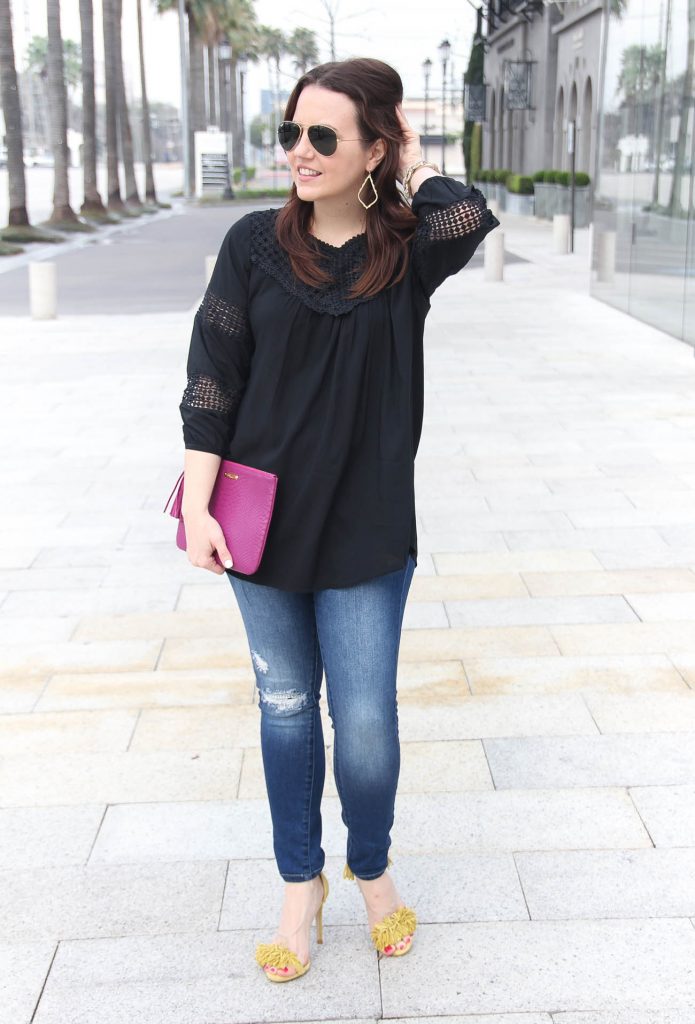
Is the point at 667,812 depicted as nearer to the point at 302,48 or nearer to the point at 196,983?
the point at 196,983

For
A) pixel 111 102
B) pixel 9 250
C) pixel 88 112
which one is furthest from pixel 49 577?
pixel 111 102

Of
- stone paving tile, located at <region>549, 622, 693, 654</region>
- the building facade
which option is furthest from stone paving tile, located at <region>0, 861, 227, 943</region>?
the building facade

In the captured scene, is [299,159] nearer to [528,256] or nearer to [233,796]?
[233,796]

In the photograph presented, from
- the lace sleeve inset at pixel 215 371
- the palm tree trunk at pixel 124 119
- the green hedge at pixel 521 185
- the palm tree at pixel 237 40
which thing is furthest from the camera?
the palm tree at pixel 237 40

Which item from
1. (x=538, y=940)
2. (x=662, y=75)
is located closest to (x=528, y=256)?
(x=662, y=75)

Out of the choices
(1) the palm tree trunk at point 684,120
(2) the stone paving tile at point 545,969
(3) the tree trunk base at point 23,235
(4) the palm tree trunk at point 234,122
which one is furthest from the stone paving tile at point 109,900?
(4) the palm tree trunk at point 234,122

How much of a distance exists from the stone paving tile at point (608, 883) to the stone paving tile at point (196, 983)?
465 millimetres

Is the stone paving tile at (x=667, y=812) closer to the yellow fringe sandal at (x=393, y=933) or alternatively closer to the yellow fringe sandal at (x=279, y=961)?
the yellow fringe sandal at (x=393, y=933)

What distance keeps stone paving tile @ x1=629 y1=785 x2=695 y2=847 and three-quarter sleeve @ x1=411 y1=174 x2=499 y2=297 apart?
1.65 metres

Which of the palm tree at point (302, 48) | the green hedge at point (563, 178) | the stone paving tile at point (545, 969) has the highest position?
the palm tree at point (302, 48)

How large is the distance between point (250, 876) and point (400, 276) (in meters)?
1.56

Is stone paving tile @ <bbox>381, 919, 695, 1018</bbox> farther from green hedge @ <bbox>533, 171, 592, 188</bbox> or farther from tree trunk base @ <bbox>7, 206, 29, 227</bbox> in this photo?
green hedge @ <bbox>533, 171, 592, 188</bbox>

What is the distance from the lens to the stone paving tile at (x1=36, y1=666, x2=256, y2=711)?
423cm

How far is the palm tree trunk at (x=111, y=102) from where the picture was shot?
126 ft
